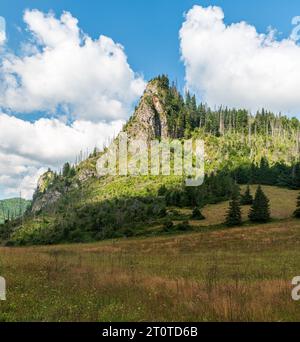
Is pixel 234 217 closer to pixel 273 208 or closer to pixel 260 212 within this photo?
pixel 260 212

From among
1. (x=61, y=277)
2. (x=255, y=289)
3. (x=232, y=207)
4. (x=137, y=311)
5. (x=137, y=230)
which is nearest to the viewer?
(x=137, y=311)

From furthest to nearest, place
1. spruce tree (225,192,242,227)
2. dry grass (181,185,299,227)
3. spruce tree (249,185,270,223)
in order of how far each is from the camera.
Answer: dry grass (181,185,299,227) → spruce tree (249,185,270,223) → spruce tree (225,192,242,227)

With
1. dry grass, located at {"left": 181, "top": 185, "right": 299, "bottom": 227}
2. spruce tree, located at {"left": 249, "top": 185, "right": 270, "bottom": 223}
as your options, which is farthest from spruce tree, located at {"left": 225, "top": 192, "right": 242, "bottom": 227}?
dry grass, located at {"left": 181, "top": 185, "right": 299, "bottom": 227}

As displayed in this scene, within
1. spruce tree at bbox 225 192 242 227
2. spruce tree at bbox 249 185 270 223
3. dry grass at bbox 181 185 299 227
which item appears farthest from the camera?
dry grass at bbox 181 185 299 227

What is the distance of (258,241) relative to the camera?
38.9 metres

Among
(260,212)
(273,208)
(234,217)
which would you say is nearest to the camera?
(234,217)

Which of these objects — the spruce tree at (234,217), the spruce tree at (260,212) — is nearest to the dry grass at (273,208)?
the spruce tree at (260,212)

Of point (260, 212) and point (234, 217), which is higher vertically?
point (260, 212)

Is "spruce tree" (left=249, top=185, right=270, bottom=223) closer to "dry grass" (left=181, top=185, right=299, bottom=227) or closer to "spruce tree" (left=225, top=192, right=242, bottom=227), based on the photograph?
"spruce tree" (left=225, top=192, right=242, bottom=227)

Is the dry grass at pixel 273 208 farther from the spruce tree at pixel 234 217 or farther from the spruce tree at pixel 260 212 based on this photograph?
the spruce tree at pixel 234 217

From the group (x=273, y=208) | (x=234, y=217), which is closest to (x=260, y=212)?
(x=234, y=217)
